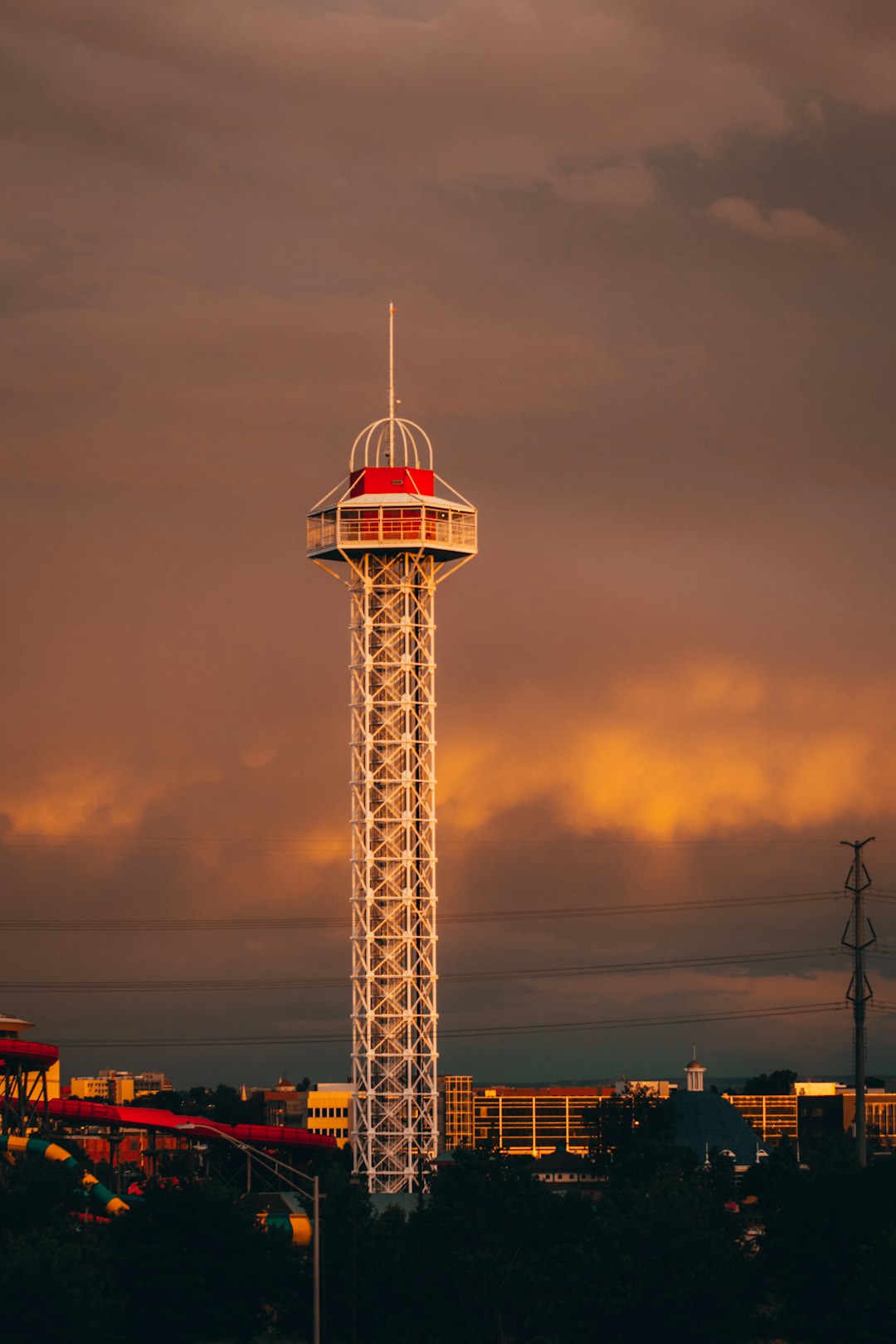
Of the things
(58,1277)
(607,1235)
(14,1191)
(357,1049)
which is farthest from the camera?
(357,1049)

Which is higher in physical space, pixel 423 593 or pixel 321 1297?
pixel 423 593

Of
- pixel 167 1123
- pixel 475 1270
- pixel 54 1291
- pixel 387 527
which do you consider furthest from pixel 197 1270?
pixel 387 527

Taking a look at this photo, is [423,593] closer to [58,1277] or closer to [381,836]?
[381,836]

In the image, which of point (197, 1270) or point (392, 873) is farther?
point (392, 873)

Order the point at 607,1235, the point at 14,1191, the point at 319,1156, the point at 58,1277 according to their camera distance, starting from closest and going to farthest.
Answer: the point at 58,1277 → the point at 607,1235 → the point at 14,1191 → the point at 319,1156

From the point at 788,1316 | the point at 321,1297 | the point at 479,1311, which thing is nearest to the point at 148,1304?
the point at 321,1297

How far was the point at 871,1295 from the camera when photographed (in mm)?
74312

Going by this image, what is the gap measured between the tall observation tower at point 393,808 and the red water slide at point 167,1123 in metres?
11.0

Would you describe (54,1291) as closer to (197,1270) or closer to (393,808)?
(197,1270)

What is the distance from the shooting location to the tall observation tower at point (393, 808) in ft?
425

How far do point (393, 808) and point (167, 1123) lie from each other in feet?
81.3

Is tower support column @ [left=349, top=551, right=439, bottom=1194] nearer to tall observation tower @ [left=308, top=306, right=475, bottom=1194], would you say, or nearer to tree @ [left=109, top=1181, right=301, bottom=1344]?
tall observation tower @ [left=308, top=306, right=475, bottom=1194]

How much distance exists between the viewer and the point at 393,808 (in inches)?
5162

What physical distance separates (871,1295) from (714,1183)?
62.1m
